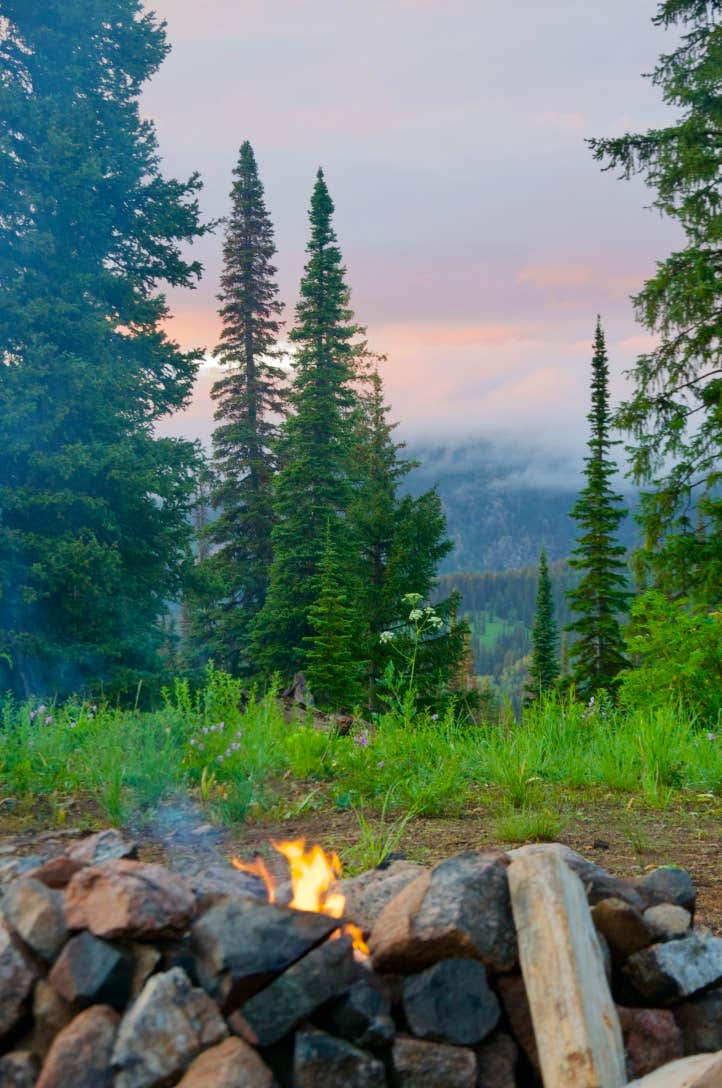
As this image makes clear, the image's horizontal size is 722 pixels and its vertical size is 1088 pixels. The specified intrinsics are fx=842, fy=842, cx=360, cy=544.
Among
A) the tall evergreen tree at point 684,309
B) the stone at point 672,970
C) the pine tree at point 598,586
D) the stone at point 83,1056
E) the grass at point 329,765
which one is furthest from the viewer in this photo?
the pine tree at point 598,586

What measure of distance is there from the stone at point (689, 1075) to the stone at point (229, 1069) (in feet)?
→ 3.30

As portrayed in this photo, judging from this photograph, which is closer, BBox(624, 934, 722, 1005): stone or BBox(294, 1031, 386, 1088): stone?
BBox(294, 1031, 386, 1088): stone

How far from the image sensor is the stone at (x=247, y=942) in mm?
2260

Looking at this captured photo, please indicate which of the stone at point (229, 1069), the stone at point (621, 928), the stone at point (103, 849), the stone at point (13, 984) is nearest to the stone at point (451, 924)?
the stone at point (621, 928)

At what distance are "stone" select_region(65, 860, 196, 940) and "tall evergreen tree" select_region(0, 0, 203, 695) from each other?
13.2 metres

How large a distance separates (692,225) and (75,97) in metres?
13.1

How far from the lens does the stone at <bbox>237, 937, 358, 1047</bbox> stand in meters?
2.25

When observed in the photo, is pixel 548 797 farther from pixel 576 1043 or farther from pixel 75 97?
pixel 75 97

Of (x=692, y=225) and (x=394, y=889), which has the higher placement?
(x=692, y=225)

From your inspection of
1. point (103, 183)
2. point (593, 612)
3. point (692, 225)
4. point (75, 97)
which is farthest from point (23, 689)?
point (593, 612)

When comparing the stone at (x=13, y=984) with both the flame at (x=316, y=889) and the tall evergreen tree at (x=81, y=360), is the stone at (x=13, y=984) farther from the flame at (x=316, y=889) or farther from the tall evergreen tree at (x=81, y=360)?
the tall evergreen tree at (x=81, y=360)

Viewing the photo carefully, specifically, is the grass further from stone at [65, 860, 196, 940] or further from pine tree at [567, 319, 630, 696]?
pine tree at [567, 319, 630, 696]

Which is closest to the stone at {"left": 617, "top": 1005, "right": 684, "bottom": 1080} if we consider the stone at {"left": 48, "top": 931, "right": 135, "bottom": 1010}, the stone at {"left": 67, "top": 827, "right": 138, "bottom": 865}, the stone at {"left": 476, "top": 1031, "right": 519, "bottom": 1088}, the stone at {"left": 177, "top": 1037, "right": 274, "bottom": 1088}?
the stone at {"left": 476, "top": 1031, "right": 519, "bottom": 1088}

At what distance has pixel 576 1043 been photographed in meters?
2.26
